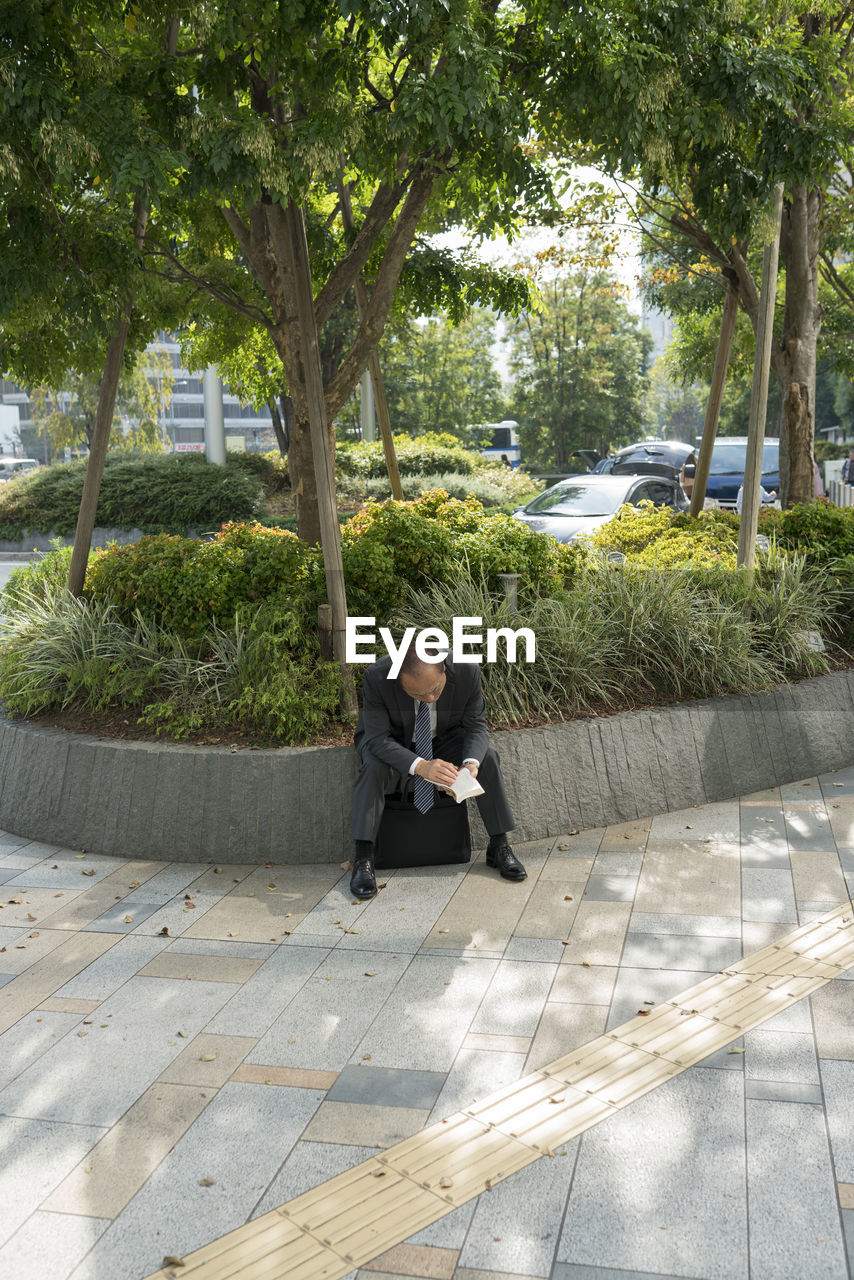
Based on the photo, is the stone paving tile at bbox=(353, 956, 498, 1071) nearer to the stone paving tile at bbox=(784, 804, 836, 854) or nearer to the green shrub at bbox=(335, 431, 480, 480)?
the stone paving tile at bbox=(784, 804, 836, 854)

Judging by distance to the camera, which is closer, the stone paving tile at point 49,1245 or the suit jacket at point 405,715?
the stone paving tile at point 49,1245

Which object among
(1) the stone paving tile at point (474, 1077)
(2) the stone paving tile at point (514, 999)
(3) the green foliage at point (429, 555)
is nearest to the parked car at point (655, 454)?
(3) the green foliage at point (429, 555)

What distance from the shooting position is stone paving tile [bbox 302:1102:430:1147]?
3.28 m

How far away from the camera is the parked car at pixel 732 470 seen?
789 inches

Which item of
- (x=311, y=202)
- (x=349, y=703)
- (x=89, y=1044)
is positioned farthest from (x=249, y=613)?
(x=311, y=202)

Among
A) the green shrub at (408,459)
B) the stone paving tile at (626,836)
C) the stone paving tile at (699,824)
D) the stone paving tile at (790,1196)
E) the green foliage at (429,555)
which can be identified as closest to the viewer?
the stone paving tile at (790,1196)

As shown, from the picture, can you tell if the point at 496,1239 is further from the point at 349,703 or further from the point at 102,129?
the point at 102,129

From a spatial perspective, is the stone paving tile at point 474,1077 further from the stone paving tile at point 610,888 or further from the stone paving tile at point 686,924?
the stone paving tile at point 610,888

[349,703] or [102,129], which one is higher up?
[102,129]

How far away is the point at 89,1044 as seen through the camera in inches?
153

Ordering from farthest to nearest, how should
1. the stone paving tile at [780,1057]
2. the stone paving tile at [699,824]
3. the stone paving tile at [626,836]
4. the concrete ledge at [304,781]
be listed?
the stone paving tile at [699,824] < the stone paving tile at [626,836] < the concrete ledge at [304,781] < the stone paving tile at [780,1057]

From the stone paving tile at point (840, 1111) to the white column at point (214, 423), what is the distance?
19.0 m

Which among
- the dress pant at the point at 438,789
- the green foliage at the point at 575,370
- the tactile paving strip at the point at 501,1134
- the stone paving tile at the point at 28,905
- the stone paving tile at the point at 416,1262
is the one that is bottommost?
the stone paving tile at the point at 28,905

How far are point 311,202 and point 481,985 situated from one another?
621cm
